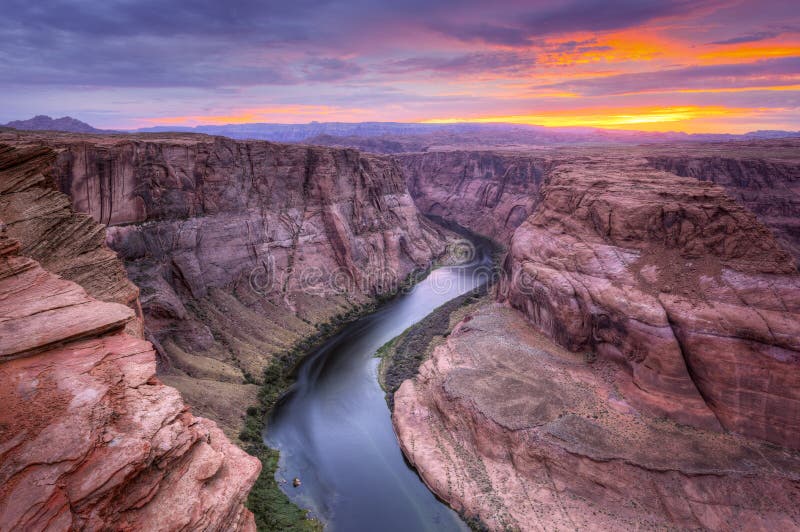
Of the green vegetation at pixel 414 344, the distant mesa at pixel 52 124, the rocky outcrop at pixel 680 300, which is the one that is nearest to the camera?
the rocky outcrop at pixel 680 300

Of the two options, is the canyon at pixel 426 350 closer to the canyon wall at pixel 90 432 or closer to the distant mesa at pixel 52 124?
the canyon wall at pixel 90 432

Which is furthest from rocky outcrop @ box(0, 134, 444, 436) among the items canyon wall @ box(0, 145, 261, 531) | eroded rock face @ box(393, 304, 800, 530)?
canyon wall @ box(0, 145, 261, 531)

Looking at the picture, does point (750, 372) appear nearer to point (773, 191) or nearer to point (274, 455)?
point (274, 455)

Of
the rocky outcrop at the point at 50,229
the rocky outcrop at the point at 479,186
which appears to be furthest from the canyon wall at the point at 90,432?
the rocky outcrop at the point at 479,186

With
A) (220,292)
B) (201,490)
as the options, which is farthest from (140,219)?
(201,490)

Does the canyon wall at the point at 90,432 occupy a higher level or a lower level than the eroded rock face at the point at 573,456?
higher

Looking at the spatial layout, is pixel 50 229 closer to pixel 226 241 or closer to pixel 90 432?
pixel 90 432
